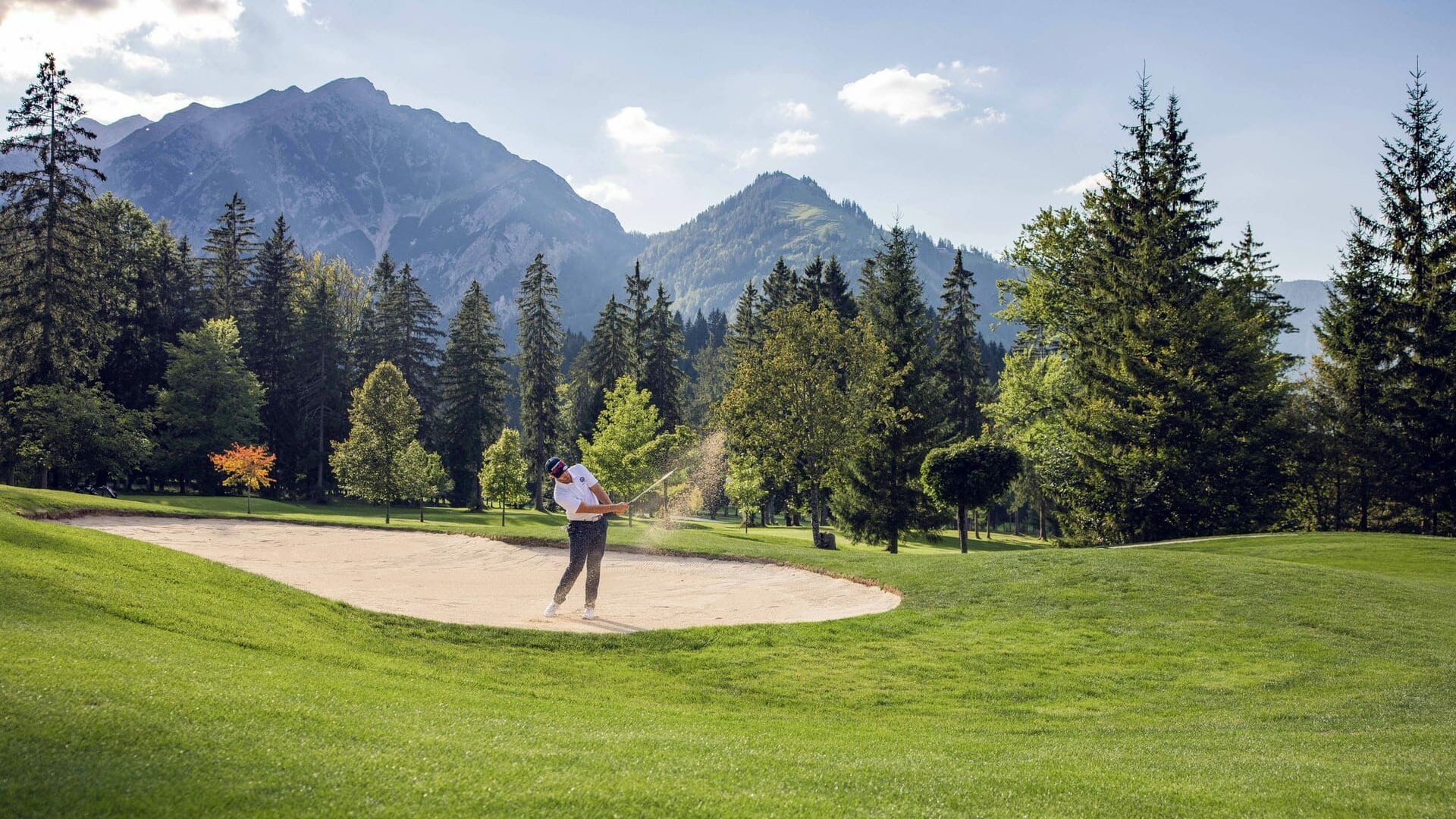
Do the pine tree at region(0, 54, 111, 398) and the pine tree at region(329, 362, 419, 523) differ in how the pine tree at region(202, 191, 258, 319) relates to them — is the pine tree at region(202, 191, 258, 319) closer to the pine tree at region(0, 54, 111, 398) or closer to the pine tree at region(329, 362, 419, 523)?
the pine tree at region(0, 54, 111, 398)

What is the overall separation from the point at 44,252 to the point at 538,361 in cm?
3299

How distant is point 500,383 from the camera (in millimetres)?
69688

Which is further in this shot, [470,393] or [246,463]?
[470,393]

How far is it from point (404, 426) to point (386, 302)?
31.1m

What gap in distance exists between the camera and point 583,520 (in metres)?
14.2

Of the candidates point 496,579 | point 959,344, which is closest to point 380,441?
point 496,579

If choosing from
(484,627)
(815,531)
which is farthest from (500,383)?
(484,627)

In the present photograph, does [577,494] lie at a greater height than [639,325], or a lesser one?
lesser

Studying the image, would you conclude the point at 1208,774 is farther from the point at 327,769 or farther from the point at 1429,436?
the point at 1429,436

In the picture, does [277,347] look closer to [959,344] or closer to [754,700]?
[959,344]

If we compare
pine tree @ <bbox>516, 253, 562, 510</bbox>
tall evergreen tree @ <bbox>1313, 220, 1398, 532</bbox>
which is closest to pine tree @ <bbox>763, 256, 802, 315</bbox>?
pine tree @ <bbox>516, 253, 562, 510</bbox>

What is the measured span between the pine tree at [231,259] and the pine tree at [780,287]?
43077mm

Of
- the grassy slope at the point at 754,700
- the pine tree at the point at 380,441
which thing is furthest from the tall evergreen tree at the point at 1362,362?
the pine tree at the point at 380,441

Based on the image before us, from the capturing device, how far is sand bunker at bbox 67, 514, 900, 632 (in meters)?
15.0
